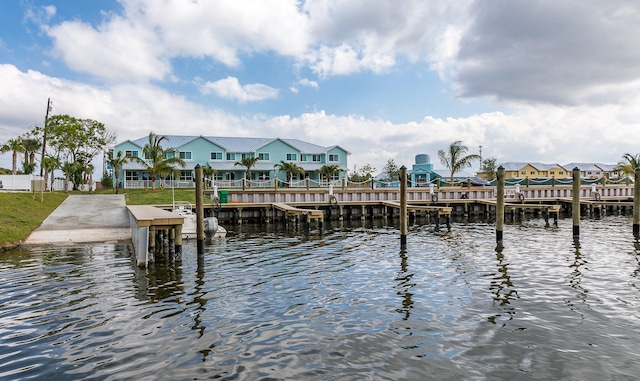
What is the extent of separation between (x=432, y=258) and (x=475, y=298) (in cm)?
551

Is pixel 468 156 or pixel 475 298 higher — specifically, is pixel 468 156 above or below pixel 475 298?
above

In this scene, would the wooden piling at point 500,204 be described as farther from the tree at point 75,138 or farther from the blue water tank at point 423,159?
the blue water tank at point 423,159

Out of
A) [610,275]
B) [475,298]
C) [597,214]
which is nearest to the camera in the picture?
[475,298]

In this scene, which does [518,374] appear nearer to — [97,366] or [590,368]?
[590,368]

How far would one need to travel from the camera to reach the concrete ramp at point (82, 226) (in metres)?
18.1

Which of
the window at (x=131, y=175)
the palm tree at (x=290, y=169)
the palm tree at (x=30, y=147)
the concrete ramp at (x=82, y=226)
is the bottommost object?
the concrete ramp at (x=82, y=226)

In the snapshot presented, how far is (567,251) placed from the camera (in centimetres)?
1648

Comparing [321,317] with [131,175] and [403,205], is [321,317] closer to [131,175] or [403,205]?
[403,205]

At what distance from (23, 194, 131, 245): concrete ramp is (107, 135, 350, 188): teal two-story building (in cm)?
2505

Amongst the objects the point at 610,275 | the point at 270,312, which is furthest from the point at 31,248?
the point at 610,275

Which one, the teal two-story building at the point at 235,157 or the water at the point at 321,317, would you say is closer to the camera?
the water at the point at 321,317

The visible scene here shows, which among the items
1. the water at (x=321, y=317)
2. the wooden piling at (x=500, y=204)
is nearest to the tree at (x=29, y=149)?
the water at (x=321, y=317)

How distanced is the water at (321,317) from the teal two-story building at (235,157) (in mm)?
40853

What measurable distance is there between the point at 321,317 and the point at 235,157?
54348 millimetres
